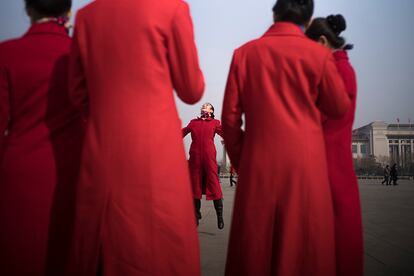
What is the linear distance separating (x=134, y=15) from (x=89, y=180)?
29.4 inches

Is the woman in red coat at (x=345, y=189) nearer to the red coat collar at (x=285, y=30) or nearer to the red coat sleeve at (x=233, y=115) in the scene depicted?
the red coat collar at (x=285, y=30)

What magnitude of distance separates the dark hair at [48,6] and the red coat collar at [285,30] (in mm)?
1109

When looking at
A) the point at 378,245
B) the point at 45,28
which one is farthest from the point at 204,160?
the point at 45,28

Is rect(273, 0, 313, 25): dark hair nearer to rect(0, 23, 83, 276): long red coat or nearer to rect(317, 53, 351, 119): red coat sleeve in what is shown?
rect(317, 53, 351, 119): red coat sleeve

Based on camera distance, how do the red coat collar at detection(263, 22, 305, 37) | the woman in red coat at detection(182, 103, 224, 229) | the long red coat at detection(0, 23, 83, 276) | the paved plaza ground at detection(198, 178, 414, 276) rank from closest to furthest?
1. the long red coat at detection(0, 23, 83, 276)
2. the red coat collar at detection(263, 22, 305, 37)
3. the paved plaza ground at detection(198, 178, 414, 276)
4. the woman in red coat at detection(182, 103, 224, 229)

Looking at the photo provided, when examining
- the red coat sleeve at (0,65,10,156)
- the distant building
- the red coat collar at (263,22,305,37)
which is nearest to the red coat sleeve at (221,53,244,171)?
the red coat collar at (263,22,305,37)

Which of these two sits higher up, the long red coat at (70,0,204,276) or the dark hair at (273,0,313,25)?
the dark hair at (273,0,313,25)

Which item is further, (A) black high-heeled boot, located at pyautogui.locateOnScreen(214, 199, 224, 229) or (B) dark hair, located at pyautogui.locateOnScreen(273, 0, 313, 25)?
(A) black high-heeled boot, located at pyautogui.locateOnScreen(214, 199, 224, 229)

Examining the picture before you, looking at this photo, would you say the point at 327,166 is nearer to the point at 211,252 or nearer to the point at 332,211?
the point at 332,211

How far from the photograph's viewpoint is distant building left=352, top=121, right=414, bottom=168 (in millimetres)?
93125

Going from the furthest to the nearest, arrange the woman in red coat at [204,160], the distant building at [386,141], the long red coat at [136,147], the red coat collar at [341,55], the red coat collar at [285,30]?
the distant building at [386,141], the woman in red coat at [204,160], the red coat collar at [341,55], the red coat collar at [285,30], the long red coat at [136,147]

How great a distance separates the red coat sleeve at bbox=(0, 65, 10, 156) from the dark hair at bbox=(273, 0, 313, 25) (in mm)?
1475

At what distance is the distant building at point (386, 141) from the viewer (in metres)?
93.1

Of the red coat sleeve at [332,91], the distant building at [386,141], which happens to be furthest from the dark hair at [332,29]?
the distant building at [386,141]
